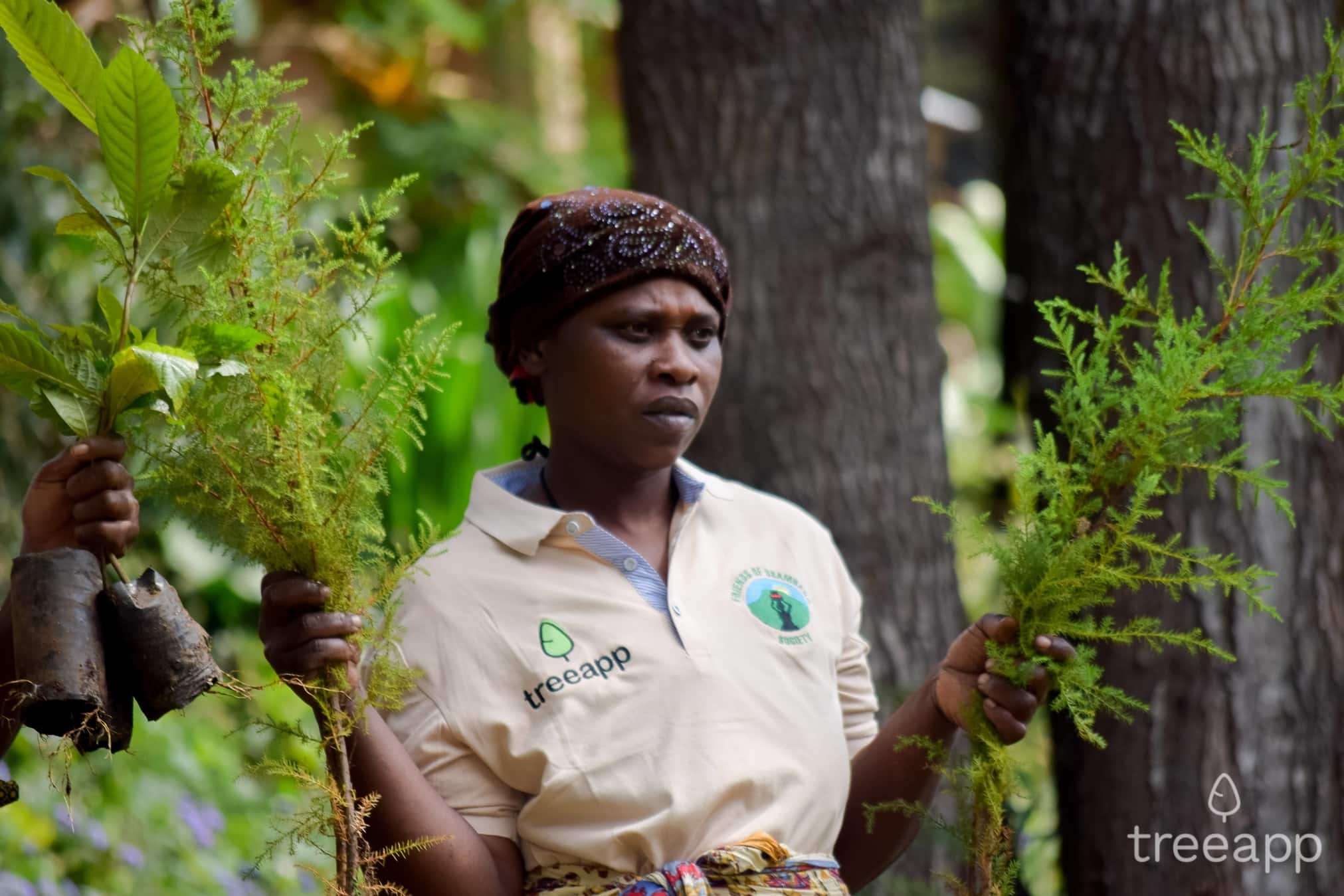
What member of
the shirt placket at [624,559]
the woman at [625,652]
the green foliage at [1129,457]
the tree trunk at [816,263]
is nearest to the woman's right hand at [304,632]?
the woman at [625,652]

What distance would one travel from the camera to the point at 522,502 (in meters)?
2.52

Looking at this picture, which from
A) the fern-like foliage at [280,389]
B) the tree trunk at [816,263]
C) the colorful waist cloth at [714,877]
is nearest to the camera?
the fern-like foliage at [280,389]

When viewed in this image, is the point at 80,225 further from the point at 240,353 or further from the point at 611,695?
the point at 611,695

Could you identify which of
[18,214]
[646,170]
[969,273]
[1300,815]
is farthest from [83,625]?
[969,273]

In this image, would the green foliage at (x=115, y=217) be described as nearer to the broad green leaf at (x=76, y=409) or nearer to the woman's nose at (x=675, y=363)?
the broad green leaf at (x=76, y=409)

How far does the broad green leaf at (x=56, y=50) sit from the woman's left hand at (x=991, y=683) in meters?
1.54

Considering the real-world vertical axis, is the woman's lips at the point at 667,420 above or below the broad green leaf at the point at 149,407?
below

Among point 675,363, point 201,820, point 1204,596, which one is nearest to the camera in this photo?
point 675,363

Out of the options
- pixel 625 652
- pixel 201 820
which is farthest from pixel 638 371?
pixel 201 820

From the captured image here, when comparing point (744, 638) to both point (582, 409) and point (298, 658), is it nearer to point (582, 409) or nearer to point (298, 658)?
point (582, 409)

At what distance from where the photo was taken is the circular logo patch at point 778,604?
2.52 metres

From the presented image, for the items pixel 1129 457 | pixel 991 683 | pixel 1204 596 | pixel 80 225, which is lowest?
pixel 1204 596

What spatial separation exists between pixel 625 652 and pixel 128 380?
870 millimetres

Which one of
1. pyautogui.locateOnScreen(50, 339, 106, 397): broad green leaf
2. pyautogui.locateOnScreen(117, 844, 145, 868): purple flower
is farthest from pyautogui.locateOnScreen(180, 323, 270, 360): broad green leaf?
pyautogui.locateOnScreen(117, 844, 145, 868): purple flower
